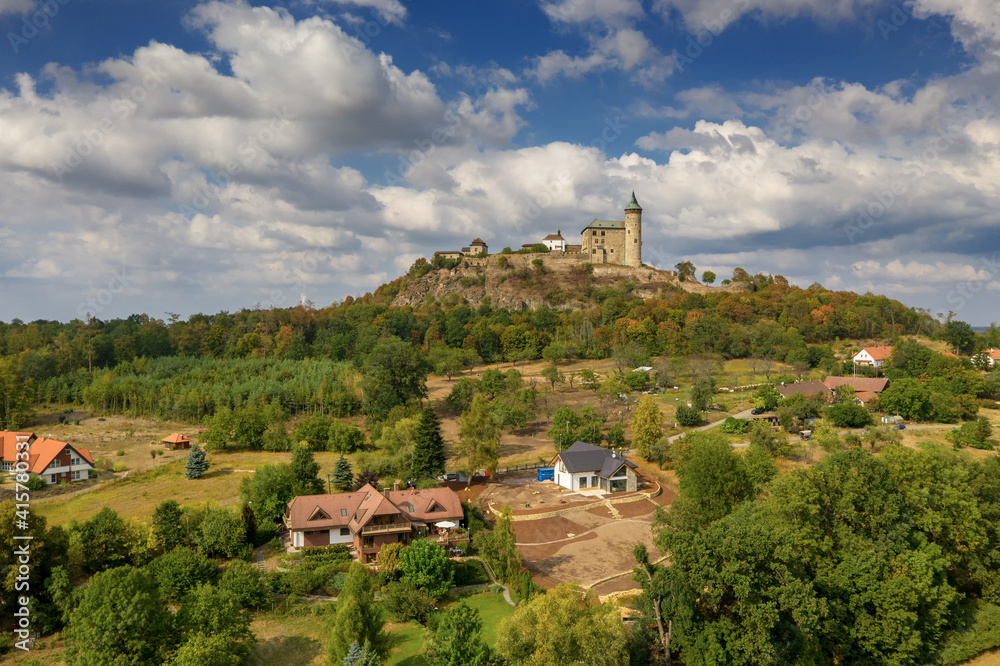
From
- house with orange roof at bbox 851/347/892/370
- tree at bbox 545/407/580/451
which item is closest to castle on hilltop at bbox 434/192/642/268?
house with orange roof at bbox 851/347/892/370

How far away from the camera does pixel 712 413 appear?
185 ft

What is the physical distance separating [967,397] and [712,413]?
69.3ft

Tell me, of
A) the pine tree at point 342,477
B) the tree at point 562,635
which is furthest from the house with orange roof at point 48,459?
the tree at point 562,635

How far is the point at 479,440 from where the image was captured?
42531 millimetres

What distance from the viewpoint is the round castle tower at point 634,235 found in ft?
363

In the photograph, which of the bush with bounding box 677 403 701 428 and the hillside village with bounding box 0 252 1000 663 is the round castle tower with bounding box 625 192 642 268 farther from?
the bush with bounding box 677 403 701 428

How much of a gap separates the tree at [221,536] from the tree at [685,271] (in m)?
92.0

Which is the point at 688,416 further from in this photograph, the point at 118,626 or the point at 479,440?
the point at 118,626

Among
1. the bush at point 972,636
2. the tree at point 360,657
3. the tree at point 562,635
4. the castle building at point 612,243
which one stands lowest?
the bush at point 972,636

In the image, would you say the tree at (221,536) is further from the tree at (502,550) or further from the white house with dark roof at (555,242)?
the white house with dark roof at (555,242)

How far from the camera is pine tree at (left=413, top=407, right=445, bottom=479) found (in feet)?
130

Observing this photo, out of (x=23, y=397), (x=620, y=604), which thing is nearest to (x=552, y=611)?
(x=620, y=604)

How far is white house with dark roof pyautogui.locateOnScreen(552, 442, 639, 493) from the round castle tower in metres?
75.3

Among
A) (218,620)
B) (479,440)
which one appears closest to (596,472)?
(479,440)
